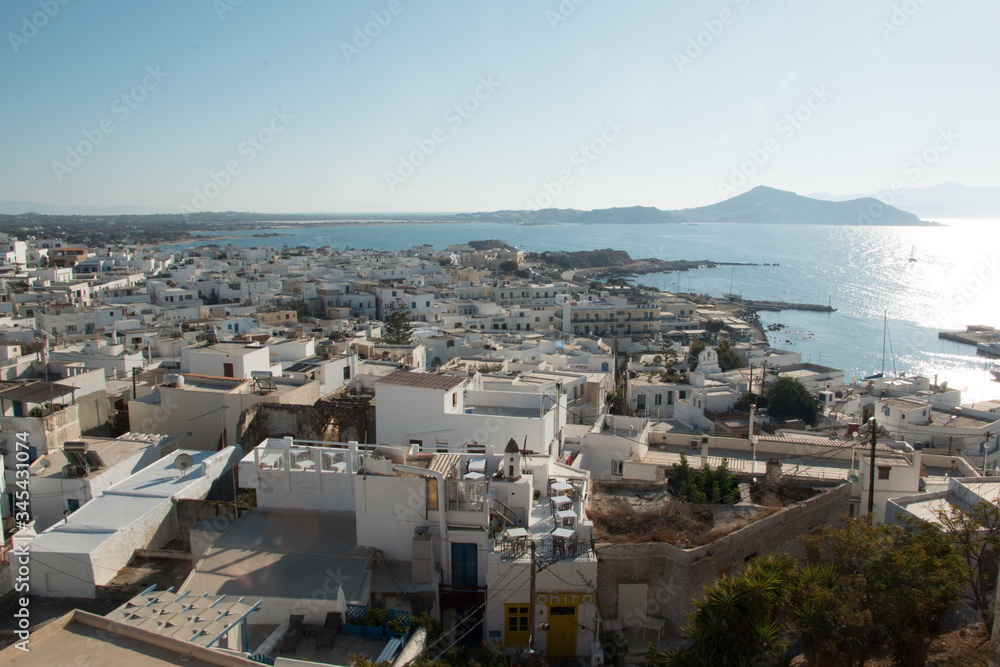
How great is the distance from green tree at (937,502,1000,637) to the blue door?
5.12 m

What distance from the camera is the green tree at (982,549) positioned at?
6.85 meters

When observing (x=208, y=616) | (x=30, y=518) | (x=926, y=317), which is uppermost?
(x=208, y=616)

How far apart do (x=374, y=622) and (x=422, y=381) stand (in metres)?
5.36

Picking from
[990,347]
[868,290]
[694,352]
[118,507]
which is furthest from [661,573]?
[868,290]

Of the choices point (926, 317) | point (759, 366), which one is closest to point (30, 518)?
point (759, 366)

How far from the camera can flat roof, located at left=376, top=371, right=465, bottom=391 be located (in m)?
11.6

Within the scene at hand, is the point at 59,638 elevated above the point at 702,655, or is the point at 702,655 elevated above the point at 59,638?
the point at 59,638

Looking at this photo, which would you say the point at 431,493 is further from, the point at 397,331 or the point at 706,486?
the point at 397,331

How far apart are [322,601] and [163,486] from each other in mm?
4105

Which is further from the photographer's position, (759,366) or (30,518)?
(759,366)

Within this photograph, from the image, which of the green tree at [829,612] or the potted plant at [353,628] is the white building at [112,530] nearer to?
the potted plant at [353,628]

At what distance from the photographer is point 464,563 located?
8.04 m

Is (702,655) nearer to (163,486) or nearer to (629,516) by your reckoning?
(629,516)

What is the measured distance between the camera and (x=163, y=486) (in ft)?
31.7
